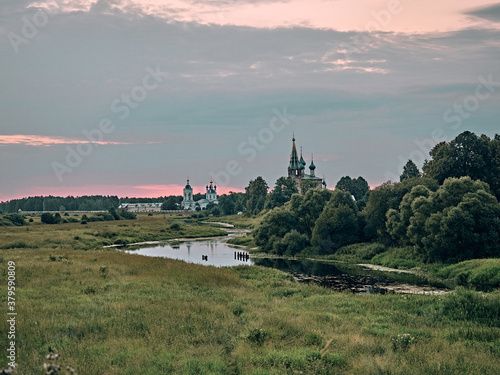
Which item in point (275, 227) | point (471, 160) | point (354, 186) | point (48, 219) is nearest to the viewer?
point (471, 160)

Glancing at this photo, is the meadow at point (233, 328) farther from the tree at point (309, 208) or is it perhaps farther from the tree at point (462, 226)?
the tree at point (309, 208)

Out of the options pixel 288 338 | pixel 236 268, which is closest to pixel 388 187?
pixel 236 268

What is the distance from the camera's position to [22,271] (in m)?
31.6

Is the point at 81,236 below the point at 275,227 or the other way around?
below

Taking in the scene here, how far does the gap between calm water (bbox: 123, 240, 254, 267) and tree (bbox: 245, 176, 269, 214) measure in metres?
68.6

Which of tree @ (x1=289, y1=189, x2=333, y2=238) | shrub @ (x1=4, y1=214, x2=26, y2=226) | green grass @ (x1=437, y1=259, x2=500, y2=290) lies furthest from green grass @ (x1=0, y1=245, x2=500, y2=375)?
shrub @ (x1=4, y1=214, x2=26, y2=226)

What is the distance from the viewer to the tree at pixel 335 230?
2677 inches

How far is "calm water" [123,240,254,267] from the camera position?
2402 inches

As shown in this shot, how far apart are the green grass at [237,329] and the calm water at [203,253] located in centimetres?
2780

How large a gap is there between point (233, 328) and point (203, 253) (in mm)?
52264

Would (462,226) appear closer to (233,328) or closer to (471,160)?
(471,160)

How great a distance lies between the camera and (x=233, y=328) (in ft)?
65.6

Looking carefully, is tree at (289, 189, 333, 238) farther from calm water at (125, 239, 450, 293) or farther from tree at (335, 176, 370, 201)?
tree at (335, 176, 370, 201)

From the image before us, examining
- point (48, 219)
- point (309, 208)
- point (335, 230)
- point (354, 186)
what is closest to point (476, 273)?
point (335, 230)
